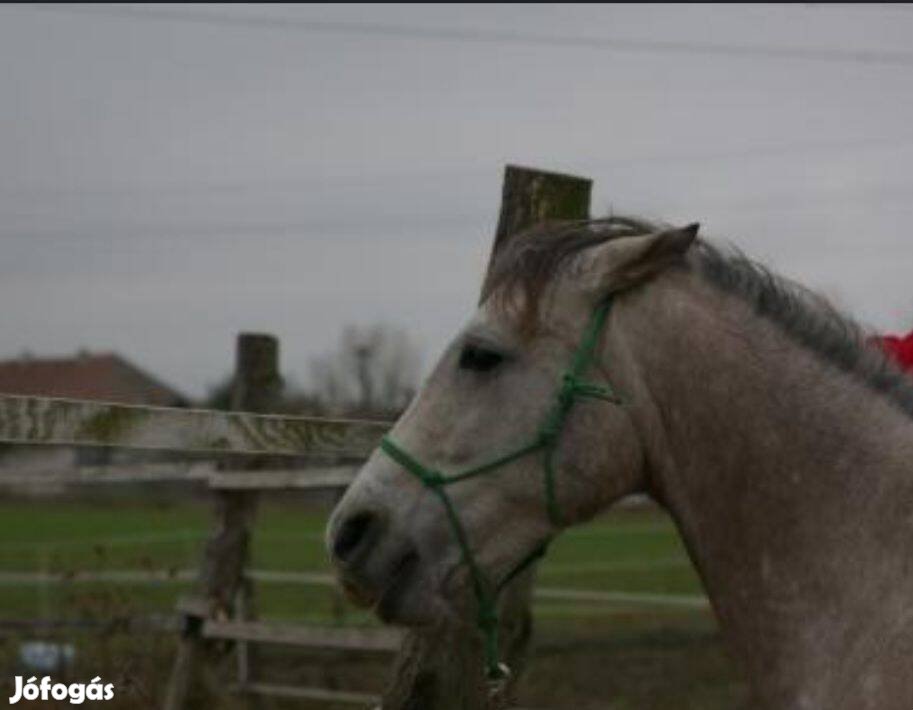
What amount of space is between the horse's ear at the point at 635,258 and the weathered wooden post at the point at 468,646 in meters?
1.13

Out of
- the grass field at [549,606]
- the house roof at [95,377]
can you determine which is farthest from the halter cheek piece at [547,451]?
the house roof at [95,377]

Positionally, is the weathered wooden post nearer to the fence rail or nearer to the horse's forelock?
the fence rail

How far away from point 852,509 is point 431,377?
89 cm

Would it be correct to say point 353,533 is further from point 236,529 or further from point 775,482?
point 236,529

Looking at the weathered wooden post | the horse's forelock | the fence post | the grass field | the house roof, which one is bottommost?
the house roof

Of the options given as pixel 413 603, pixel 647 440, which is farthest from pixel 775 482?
pixel 413 603

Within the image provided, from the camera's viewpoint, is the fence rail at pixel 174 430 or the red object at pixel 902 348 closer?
the red object at pixel 902 348

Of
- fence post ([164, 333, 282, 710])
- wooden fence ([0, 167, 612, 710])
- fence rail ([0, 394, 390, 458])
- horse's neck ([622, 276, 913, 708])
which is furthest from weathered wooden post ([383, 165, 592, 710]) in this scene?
fence post ([164, 333, 282, 710])

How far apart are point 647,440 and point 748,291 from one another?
38 cm

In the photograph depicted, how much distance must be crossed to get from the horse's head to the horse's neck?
0.08 meters

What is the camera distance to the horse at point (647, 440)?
363 centimetres

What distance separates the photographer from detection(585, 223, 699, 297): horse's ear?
3.71 meters

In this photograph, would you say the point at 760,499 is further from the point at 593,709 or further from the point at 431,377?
the point at 593,709

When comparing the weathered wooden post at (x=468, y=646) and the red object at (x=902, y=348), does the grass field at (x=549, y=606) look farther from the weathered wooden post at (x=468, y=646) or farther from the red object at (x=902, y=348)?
the red object at (x=902, y=348)
